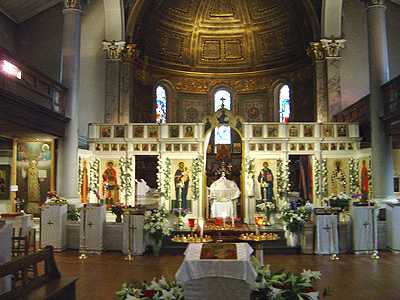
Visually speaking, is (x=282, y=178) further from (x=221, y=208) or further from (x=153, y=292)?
(x=153, y=292)

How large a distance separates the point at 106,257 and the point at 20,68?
5.93 meters

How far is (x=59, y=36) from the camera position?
57.1ft

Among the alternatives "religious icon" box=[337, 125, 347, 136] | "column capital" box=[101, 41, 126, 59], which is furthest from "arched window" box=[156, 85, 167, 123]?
"religious icon" box=[337, 125, 347, 136]

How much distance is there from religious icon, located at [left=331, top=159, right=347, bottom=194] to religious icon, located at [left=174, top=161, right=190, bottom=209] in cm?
632

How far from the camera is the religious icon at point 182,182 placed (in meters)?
16.6

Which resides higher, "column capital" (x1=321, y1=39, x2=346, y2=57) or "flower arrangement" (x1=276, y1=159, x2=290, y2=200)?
"column capital" (x1=321, y1=39, x2=346, y2=57)

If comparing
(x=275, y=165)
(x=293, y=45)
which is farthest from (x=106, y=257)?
(x=293, y=45)

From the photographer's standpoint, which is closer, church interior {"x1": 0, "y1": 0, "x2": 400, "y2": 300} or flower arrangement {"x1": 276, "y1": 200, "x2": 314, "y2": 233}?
church interior {"x1": 0, "y1": 0, "x2": 400, "y2": 300}

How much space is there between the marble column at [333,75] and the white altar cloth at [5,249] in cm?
1674

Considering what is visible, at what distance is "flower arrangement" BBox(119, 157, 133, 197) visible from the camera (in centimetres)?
1678

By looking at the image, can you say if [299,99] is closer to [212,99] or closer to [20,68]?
[212,99]

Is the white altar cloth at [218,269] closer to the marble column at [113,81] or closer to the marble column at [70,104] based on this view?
the marble column at [70,104]

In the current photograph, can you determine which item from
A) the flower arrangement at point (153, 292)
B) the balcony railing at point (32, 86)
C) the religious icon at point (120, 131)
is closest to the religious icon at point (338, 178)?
the religious icon at point (120, 131)

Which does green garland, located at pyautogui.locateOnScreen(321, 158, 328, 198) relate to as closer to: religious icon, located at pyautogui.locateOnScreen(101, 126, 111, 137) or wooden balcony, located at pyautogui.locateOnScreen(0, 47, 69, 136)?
religious icon, located at pyautogui.locateOnScreen(101, 126, 111, 137)
